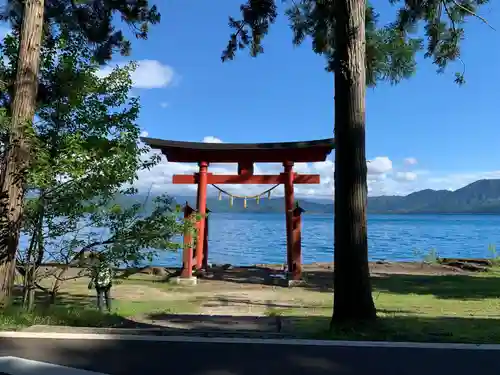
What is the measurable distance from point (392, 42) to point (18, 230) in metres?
5.53

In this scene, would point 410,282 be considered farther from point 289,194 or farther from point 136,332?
point 136,332

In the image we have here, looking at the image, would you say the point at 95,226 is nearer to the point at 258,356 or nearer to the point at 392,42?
the point at 258,356

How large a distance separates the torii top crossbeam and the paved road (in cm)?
868

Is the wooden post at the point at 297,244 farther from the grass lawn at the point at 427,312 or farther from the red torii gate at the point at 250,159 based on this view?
the grass lawn at the point at 427,312

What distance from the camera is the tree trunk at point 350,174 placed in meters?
4.93

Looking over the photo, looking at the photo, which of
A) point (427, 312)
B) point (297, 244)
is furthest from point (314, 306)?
point (297, 244)

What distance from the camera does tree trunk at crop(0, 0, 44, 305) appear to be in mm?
5137

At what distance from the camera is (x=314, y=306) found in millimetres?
8680

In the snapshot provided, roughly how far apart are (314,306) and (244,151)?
5350 mm

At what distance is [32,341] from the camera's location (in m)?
4.02

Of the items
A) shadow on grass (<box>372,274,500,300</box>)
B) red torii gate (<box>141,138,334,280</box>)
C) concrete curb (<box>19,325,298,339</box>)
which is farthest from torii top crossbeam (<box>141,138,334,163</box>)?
concrete curb (<box>19,325,298,339</box>)

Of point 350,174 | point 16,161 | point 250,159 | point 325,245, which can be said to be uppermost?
point 250,159

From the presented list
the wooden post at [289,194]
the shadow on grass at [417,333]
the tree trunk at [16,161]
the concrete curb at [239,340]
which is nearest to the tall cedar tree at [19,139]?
the tree trunk at [16,161]

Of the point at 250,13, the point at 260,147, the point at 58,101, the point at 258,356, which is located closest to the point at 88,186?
the point at 58,101
